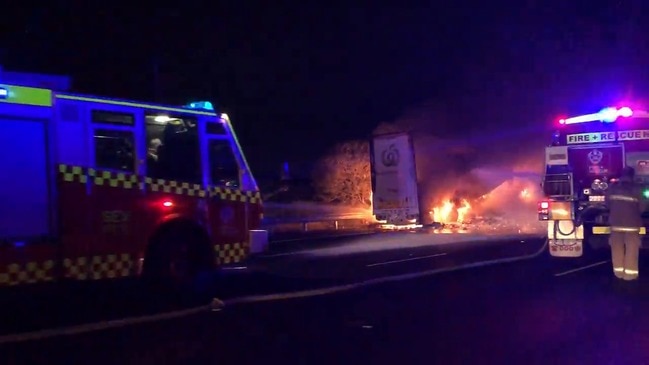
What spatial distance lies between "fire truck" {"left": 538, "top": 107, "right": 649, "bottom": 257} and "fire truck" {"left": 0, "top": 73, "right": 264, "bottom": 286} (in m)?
5.89

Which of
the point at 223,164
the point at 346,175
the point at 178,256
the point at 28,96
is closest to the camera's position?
the point at 28,96

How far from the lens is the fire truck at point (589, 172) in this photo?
14.7m

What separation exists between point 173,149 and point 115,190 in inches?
46.8

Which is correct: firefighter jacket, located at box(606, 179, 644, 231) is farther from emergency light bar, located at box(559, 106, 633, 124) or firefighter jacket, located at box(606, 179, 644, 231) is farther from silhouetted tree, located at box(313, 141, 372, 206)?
silhouetted tree, located at box(313, 141, 372, 206)

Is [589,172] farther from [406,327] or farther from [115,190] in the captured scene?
[115,190]

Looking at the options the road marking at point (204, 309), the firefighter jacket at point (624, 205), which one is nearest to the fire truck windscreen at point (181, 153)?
the road marking at point (204, 309)

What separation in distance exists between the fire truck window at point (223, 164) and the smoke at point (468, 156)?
59.9 feet

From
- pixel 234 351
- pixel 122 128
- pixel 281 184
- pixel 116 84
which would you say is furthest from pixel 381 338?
pixel 281 184

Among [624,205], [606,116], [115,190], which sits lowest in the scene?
[624,205]

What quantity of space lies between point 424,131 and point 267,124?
10.8 metres

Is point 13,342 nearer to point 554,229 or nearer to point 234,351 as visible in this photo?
point 234,351

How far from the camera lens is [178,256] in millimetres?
11227

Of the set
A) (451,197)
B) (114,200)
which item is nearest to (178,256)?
(114,200)

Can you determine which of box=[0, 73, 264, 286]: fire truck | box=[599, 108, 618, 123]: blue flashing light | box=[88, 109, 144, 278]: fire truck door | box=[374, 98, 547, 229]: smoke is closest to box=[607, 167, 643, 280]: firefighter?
box=[599, 108, 618, 123]: blue flashing light
